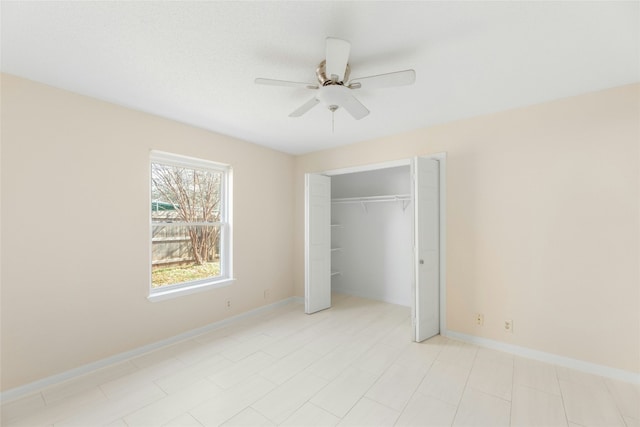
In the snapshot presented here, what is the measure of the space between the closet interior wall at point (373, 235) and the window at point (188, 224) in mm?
2003

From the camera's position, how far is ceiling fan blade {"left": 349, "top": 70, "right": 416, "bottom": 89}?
1743 mm

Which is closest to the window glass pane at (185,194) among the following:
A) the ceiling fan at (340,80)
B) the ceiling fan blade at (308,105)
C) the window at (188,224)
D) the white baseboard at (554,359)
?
the window at (188,224)

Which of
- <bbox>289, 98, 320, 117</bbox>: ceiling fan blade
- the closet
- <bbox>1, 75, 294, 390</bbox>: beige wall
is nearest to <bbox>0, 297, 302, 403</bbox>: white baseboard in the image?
<bbox>1, 75, 294, 390</bbox>: beige wall

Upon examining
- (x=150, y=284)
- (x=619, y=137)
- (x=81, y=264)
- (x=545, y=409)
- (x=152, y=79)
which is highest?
(x=152, y=79)

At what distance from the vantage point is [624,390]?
7.06 feet

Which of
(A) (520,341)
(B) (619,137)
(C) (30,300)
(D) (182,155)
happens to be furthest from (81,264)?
(B) (619,137)

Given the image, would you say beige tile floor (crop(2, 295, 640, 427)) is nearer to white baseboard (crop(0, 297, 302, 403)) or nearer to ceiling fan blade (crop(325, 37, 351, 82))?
white baseboard (crop(0, 297, 302, 403))

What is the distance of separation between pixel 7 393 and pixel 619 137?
208 inches

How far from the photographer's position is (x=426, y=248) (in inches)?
122

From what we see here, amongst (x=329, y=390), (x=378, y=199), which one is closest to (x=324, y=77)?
(x=329, y=390)

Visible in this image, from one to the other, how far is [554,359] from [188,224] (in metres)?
4.06

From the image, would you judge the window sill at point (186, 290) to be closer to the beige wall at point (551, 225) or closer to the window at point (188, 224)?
the window at point (188, 224)

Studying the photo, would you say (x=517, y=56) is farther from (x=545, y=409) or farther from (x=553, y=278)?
(x=545, y=409)

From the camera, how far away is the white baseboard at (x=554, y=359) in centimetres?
228
